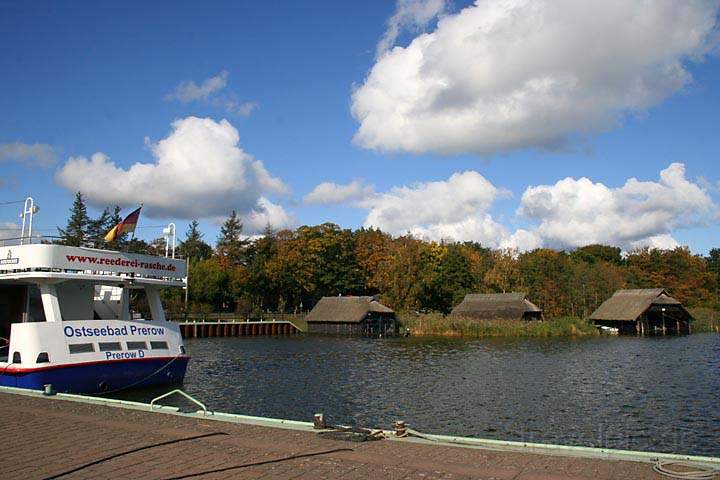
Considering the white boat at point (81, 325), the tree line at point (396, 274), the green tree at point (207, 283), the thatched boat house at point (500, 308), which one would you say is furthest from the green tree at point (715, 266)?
the white boat at point (81, 325)

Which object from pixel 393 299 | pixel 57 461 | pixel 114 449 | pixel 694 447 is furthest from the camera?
pixel 393 299

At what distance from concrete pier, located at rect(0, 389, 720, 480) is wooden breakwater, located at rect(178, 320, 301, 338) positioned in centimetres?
6080

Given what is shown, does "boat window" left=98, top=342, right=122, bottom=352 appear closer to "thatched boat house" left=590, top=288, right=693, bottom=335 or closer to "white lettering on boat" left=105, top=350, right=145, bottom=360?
"white lettering on boat" left=105, top=350, right=145, bottom=360

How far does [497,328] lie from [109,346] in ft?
181

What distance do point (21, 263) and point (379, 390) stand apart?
51.7 ft

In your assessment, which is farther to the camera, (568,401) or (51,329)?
(568,401)

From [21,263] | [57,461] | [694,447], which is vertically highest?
[21,263]

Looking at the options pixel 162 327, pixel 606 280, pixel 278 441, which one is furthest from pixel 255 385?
pixel 606 280

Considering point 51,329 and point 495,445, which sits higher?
point 51,329

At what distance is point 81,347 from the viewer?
22.0m

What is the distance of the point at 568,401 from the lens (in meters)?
24.6

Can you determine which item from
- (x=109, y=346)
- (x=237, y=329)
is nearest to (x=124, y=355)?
(x=109, y=346)

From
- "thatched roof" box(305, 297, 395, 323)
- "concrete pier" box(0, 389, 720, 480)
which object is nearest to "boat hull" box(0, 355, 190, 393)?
"concrete pier" box(0, 389, 720, 480)

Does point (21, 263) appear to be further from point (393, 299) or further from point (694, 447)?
point (393, 299)
